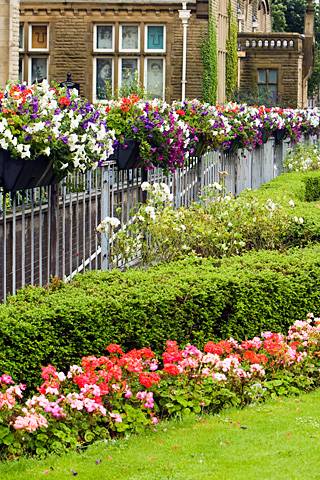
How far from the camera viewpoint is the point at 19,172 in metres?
10.6

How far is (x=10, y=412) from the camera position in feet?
26.4

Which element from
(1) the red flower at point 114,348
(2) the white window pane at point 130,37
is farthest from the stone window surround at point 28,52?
(1) the red flower at point 114,348

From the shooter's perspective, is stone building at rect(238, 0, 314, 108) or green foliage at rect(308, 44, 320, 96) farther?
green foliage at rect(308, 44, 320, 96)

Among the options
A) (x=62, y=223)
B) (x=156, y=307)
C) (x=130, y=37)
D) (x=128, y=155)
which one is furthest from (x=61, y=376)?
(x=130, y=37)

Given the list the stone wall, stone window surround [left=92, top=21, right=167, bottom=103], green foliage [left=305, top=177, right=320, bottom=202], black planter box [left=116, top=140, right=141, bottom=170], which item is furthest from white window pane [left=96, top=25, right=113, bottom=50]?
black planter box [left=116, top=140, right=141, bottom=170]

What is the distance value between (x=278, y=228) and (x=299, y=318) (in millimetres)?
3727

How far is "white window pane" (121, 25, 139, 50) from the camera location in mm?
46375

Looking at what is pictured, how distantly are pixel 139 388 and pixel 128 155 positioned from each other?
640cm

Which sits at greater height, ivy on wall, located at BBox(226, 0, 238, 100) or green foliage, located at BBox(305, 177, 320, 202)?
ivy on wall, located at BBox(226, 0, 238, 100)

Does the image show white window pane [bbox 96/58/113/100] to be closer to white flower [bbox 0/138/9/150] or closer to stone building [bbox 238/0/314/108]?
stone building [bbox 238/0/314/108]

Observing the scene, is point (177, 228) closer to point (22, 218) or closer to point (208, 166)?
point (22, 218)

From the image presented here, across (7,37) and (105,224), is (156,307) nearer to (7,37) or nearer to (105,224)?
(105,224)

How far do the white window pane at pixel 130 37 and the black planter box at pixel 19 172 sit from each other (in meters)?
35.7

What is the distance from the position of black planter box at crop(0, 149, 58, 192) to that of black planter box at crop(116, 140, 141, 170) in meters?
3.44
